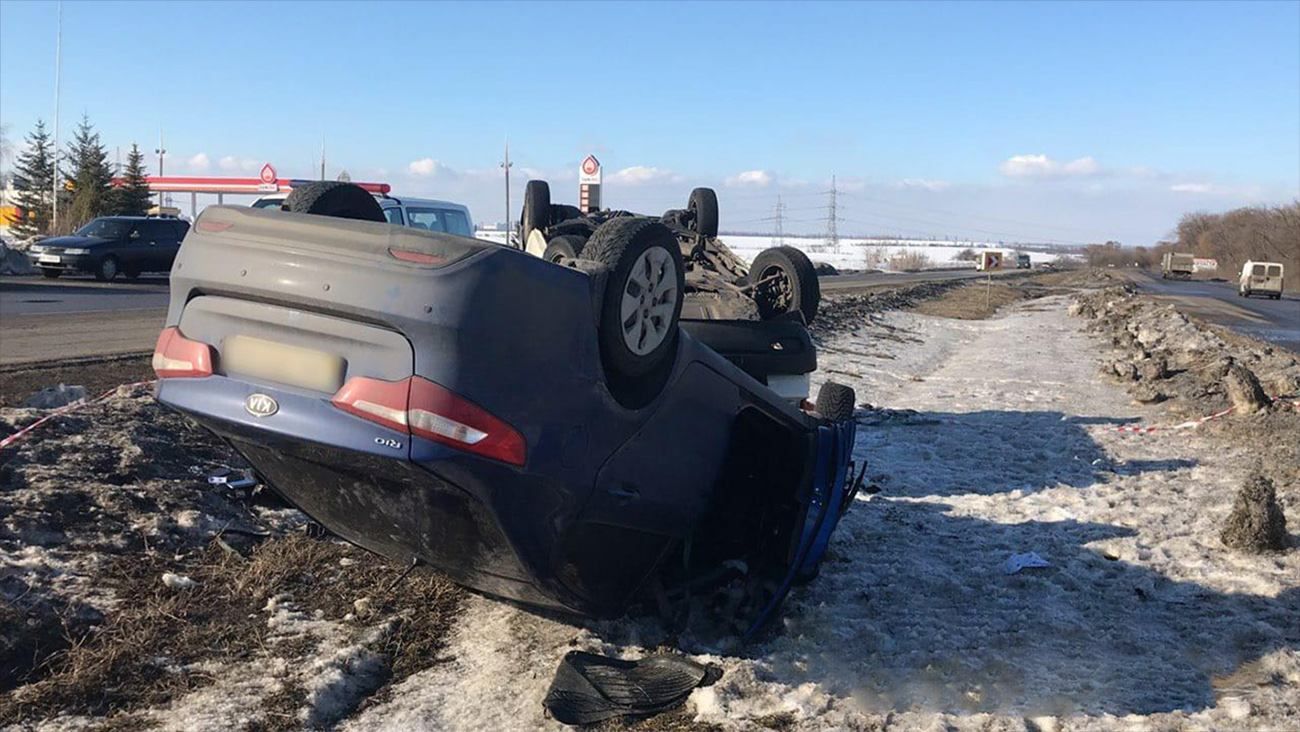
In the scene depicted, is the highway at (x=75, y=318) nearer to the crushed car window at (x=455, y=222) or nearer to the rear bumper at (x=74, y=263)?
the rear bumper at (x=74, y=263)

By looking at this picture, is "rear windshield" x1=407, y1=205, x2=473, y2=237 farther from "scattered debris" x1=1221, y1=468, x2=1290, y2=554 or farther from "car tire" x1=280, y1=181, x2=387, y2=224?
"scattered debris" x1=1221, y1=468, x2=1290, y2=554

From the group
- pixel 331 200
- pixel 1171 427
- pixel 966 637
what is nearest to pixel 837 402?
pixel 966 637

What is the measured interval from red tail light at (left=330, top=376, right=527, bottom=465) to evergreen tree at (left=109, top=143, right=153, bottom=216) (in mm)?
40120

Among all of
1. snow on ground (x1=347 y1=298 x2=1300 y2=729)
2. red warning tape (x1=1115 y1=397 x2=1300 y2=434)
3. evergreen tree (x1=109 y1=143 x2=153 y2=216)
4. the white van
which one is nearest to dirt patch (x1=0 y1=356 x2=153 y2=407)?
snow on ground (x1=347 y1=298 x2=1300 y2=729)

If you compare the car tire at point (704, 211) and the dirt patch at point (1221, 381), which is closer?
the car tire at point (704, 211)

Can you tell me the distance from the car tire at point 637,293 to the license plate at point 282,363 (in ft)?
2.72

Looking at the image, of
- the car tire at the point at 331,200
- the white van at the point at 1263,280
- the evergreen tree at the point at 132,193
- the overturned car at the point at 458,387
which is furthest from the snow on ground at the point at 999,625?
the white van at the point at 1263,280

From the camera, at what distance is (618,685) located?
12.7ft

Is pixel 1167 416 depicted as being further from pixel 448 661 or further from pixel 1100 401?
pixel 448 661

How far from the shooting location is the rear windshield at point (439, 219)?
14.1m

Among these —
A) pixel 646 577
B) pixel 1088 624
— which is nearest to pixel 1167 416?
pixel 1088 624

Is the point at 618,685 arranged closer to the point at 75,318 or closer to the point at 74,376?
the point at 74,376

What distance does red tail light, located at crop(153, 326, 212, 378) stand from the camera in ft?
10.7

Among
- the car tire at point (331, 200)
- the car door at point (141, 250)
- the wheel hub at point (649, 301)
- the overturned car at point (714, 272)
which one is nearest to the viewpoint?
the wheel hub at point (649, 301)
